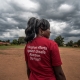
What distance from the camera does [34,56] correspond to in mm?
1849

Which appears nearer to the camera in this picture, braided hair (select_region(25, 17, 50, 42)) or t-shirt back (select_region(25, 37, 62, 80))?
t-shirt back (select_region(25, 37, 62, 80))

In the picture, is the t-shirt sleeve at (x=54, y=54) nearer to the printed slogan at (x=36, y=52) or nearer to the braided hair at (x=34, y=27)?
the printed slogan at (x=36, y=52)

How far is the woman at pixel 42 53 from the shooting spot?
1725 millimetres

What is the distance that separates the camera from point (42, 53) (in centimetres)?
176

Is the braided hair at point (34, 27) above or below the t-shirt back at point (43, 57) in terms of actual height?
above

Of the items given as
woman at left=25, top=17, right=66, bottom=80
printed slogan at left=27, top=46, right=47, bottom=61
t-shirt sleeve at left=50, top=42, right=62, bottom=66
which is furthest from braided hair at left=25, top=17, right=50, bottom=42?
t-shirt sleeve at left=50, top=42, right=62, bottom=66

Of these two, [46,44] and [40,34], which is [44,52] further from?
[40,34]

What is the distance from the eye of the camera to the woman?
5.66ft

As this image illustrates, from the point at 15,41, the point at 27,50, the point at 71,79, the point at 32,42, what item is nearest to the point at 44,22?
the point at 32,42

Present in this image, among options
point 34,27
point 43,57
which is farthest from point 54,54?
point 34,27

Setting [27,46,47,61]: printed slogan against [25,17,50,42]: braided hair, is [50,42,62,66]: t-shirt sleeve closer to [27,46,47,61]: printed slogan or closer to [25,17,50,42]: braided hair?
[27,46,47,61]: printed slogan

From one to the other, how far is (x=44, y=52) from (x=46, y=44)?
10 centimetres

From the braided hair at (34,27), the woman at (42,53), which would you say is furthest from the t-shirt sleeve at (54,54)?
the braided hair at (34,27)

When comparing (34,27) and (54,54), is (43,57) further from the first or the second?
(34,27)
